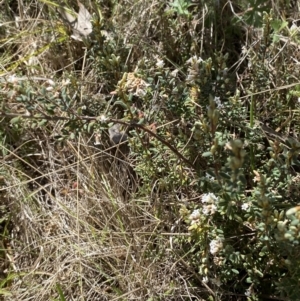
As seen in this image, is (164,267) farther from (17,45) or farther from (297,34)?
(17,45)

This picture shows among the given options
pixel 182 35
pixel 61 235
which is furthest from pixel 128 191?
pixel 182 35

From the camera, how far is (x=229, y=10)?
7.89 ft

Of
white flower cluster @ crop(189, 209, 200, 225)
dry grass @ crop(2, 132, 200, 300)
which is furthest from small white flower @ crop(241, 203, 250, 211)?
dry grass @ crop(2, 132, 200, 300)

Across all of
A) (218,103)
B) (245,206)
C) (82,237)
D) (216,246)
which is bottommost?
(82,237)

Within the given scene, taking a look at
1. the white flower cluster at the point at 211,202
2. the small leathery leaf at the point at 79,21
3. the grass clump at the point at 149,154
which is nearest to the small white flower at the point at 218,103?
the grass clump at the point at 149,154

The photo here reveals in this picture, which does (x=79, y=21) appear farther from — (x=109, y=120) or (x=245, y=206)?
(x=245, y=206)

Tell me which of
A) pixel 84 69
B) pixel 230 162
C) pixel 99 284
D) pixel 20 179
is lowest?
pixel 99 284

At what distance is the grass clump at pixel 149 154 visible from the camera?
1.83 metres

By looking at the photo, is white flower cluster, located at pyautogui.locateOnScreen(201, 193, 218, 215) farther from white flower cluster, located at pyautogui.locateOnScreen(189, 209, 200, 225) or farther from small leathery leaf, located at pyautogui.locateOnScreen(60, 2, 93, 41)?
small leathery leaf, located at pyautogui.locateOnScreen(60, 2, 93, 41)

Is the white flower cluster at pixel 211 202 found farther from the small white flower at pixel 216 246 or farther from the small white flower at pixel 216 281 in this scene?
the small white flower at pixel 216 281

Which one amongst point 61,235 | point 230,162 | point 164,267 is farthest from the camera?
point 61,235

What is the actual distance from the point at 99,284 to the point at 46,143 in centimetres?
66

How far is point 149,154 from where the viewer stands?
2076mm

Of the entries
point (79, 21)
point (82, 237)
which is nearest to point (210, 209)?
point (82, 237)
